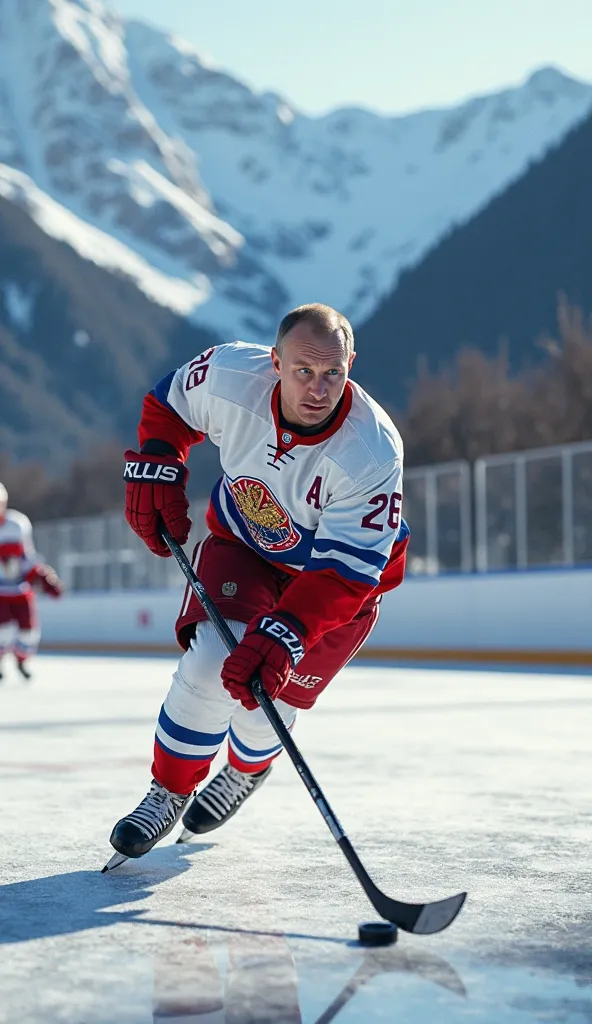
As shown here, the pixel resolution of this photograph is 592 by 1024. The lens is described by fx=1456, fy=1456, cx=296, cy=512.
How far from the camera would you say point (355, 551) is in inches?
104

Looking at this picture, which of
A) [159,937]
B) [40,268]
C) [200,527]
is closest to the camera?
[159,937]

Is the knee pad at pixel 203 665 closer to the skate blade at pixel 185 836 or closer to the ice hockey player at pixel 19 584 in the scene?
the skate blade at pixel 185 836

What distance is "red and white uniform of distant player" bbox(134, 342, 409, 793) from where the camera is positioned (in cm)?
267

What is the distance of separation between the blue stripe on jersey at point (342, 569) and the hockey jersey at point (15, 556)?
7.26 metres

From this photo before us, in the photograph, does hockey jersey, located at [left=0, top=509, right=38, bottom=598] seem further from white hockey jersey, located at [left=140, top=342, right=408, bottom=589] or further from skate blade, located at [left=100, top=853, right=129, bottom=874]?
skate blade, located at [left=100, top=853, right=129, bottom=874]

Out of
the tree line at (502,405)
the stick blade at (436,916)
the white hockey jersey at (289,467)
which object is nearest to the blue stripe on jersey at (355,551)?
the white hockey jersey at (289,467)

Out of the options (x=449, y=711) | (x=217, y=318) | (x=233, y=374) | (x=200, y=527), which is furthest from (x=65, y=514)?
(x=217, y=318)

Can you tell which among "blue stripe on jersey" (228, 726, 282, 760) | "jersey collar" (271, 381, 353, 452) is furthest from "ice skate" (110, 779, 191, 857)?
"jersey collar" (271, 381, 353, 452)

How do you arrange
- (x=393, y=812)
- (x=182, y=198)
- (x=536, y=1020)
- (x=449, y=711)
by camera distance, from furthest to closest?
(x=182, y=198) → (x=449, y=711) → (x=393, y=812) → (x=536, y=1020)

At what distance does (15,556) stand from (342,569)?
7.56 m

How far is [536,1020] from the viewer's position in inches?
67.6

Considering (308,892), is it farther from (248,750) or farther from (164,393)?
(164,393)

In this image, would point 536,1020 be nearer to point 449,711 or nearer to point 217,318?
point 449,711

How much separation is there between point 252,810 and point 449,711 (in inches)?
133
